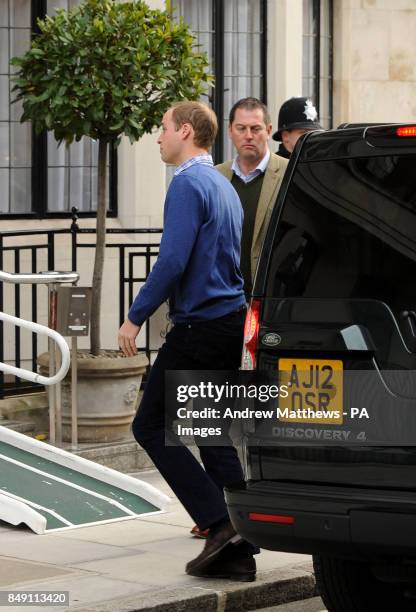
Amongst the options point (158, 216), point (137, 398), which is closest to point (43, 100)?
point (137, 398)

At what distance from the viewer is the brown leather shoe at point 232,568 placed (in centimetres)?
698

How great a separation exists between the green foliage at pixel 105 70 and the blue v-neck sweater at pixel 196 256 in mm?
3065

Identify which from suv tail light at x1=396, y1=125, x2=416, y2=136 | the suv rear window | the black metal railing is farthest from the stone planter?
suv tail light at x1=396, y1=125, x2=416, y2=136

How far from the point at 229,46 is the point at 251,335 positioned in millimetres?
8344

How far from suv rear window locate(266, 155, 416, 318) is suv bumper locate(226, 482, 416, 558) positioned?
27.4 inches

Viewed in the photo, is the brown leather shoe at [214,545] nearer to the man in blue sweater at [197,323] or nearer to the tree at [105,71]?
the man in blue sweater at [197,323]

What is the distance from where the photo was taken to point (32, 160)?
492 inches

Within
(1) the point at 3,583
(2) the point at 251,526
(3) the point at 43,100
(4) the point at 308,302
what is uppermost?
(3) the point at 43,100

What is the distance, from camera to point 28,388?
10750 millimetres

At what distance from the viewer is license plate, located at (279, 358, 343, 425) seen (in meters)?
5.70

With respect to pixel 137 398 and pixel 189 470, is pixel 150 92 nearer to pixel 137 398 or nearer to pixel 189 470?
pixel 137 398

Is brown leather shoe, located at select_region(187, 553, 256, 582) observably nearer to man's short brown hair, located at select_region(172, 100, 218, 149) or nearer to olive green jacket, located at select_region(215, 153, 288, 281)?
olive green jacket, located at select_region(215, 153, 288, 281)

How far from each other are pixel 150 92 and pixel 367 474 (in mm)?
5295

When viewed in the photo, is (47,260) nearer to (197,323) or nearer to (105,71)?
(105,71)
